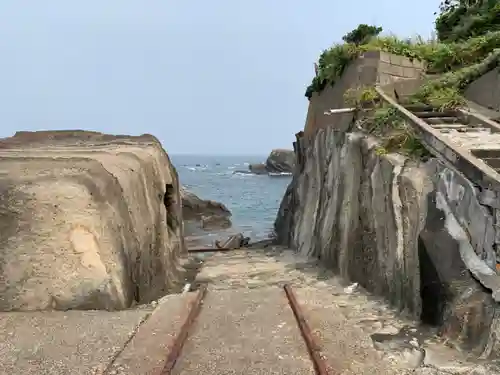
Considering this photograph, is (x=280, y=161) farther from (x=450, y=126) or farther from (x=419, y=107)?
A: (x=450, y=126)

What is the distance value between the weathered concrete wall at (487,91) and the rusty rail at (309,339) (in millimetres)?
5649

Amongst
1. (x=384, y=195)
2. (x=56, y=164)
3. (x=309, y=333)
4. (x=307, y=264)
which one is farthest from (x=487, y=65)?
(x=56, y=164)

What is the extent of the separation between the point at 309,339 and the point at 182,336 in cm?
119

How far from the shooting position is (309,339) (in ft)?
14.7

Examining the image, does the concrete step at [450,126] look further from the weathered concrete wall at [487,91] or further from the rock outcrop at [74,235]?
the rock outcrop at [74,235]

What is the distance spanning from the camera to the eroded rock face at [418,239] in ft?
15.7

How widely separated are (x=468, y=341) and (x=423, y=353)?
0.44 m

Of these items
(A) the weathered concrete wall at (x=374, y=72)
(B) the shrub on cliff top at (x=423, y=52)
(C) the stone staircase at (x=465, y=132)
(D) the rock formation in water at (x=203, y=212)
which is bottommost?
(D) the rock formation in water at (x=203, y=212)

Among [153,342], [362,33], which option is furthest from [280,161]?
[153,342]

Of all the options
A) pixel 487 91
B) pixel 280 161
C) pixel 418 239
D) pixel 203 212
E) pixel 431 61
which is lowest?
pixel 203 212

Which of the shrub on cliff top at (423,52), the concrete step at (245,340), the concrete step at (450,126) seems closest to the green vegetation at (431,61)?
the shrub on cliff top at (423,52)

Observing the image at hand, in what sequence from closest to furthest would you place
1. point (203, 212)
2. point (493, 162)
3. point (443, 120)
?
point (493, 162) < point (443, 120) < point (203, 212)

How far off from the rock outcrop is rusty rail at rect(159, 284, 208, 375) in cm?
99

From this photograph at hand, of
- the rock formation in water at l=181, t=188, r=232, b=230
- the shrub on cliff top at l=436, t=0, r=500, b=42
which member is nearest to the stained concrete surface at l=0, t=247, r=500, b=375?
the shrub on cliff top at l=436, t=0, r=500, b=42
